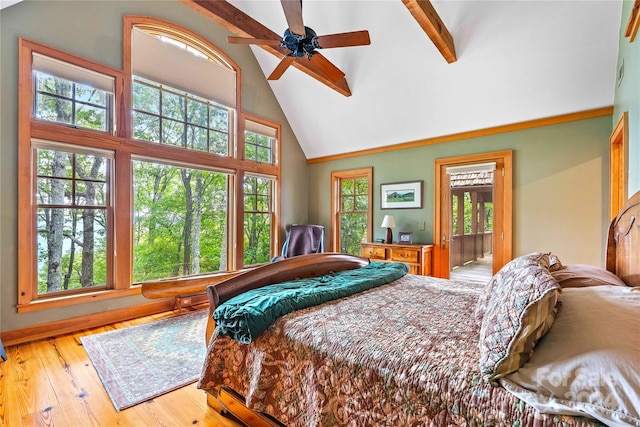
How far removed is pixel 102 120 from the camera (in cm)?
356

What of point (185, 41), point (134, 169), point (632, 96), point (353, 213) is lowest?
point (353, 213)

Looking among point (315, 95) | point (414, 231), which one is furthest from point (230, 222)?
point (414, 231)

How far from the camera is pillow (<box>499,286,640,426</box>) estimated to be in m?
0.76

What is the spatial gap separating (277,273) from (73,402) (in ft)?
5.21

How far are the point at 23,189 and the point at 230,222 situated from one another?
2.44m

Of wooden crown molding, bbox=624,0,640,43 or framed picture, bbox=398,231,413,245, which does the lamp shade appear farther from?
wooden crown molding, bbox=624,0,640,43

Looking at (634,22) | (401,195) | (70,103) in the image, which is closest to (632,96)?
(634,22)

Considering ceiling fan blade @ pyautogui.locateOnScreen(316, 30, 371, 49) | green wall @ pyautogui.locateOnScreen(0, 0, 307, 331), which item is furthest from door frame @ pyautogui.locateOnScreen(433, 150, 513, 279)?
green wall @ pyautogui.locateOnScreen(0, 0, 307, 331)

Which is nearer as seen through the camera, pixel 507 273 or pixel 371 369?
pixel 371 369

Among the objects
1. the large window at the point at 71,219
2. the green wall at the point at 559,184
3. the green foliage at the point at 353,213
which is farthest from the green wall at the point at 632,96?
the large window at the point at 71,219

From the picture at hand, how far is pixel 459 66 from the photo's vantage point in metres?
3.73

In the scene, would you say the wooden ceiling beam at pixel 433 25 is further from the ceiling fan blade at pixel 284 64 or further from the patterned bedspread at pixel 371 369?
the patterned bedspread at pixel 371 369

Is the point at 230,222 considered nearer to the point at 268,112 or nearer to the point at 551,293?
the point at 268,112

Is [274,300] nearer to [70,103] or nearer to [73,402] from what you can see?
[73,402]
